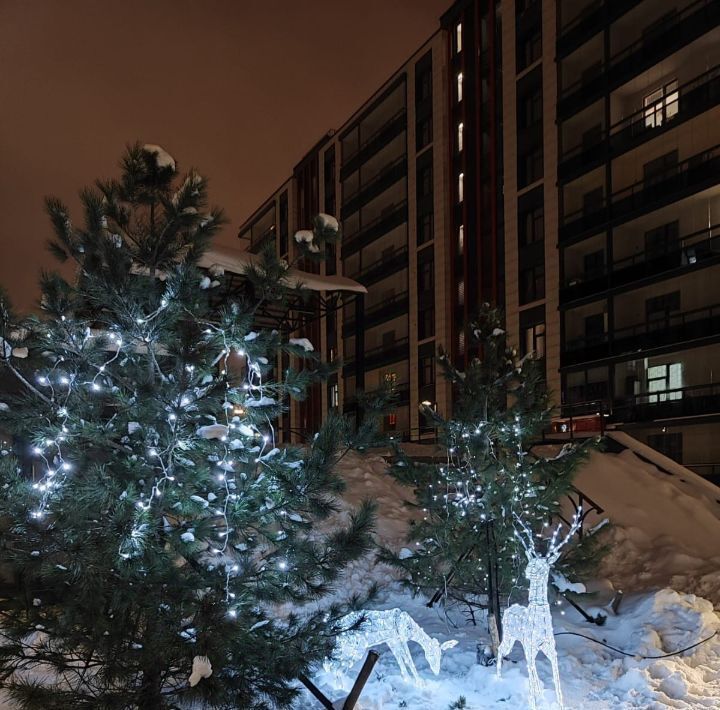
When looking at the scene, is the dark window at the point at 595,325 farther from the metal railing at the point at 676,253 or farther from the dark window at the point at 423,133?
the dark window at the point at 423,133

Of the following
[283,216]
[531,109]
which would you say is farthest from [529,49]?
[283,216]

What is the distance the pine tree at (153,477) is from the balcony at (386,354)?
31952 millimetres

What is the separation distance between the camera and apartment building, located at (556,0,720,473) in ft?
76.5

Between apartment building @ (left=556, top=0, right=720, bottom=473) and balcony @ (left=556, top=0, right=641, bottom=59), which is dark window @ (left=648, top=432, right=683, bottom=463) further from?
balcony @ (left=556, top=0, right=641, bottom=59)

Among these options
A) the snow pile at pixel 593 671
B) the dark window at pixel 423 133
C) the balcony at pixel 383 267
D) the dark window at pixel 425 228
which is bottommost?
the snow pile at pixel 593 671

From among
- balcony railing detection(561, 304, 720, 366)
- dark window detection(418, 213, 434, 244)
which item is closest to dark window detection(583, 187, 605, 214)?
balcony railing detection(561, 304, 720, 366)

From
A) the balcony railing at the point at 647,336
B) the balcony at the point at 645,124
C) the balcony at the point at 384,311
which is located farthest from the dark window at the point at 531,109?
the balcony at the point at 384,311

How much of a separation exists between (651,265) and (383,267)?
17.6 metres

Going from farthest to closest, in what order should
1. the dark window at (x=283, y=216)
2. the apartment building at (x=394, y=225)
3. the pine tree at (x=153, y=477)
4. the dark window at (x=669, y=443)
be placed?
1. the dark window at (x=283, y=216)
2. the apartment building at (x=394, y=225)
3. the dark window at (x=669, y=443)
4. the pine tree at (x=153, y=477)

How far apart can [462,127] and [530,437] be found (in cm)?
2906

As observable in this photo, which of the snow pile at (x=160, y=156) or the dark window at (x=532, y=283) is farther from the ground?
the dark window at (x=532, y=283)

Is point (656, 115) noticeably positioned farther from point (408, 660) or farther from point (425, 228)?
point (408, 660)

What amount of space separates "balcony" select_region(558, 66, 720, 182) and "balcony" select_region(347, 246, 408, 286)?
11.9 m

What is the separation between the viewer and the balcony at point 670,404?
22750 mm
